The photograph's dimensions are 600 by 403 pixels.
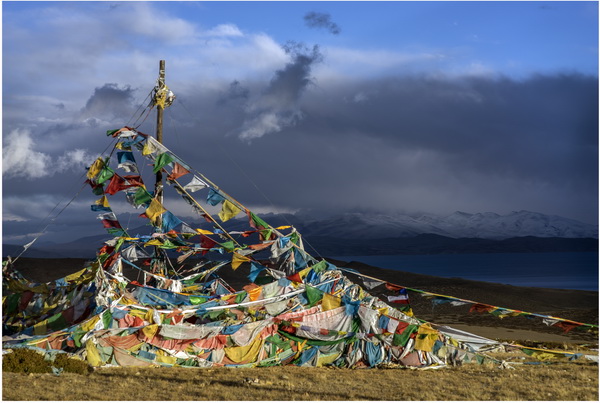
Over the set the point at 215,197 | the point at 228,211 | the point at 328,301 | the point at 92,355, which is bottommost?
the point at 92,355

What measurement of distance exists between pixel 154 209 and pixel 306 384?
28.6 feet

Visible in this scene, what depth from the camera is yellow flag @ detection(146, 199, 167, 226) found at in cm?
2236

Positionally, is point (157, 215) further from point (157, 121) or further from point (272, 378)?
point (272, 378)

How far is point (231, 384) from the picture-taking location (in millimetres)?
16141

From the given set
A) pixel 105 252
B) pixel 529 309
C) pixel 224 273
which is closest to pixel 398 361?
pixel 105 252

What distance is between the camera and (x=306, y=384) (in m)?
16.3

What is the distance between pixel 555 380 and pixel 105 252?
13.4 m

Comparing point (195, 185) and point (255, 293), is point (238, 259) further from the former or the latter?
point (195, 185)

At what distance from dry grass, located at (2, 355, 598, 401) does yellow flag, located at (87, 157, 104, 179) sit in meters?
7.56

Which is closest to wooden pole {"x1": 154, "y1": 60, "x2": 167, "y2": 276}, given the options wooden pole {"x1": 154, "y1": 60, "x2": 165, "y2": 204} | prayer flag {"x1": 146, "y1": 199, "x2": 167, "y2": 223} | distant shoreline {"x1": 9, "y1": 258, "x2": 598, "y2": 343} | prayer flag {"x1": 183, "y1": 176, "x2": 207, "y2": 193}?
wooden pole {"x1": 154, "y1": 60, "x2": 165, "y2": 204}

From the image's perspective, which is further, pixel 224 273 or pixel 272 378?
pixel 224 273

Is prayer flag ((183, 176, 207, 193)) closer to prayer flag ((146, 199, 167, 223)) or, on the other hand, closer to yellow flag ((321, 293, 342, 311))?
prayer flag ((146, 199, 167, 223))

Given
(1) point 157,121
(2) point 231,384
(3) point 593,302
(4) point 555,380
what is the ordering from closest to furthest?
(2) point 231,384 < (4) point 555,380 < (1) point 157,121 < (3) point 593,302

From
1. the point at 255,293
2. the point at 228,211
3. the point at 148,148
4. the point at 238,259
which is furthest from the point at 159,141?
the point at 255,293
